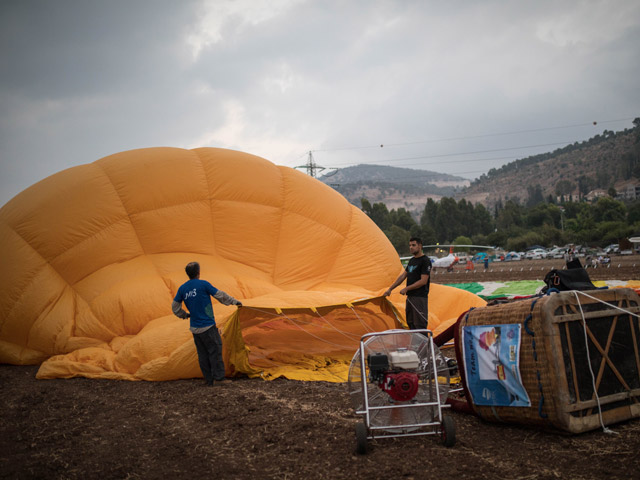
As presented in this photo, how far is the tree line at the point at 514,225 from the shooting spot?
63.4 metres

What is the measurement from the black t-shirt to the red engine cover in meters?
2.52

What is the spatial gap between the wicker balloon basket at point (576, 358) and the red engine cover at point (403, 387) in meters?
0.73

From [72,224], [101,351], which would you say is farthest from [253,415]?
[72,224]

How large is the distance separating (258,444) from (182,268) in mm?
4507

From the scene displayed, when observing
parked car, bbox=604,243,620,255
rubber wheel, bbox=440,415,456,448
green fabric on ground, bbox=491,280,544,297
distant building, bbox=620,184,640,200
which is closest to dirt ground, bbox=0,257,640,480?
rubber wheel, bbox=440,415,456,448

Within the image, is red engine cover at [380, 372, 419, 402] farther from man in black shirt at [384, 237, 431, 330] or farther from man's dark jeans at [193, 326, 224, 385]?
man's dark jeans at [193, 326, 224, 385]

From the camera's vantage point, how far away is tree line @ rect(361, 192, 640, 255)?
63375 mm

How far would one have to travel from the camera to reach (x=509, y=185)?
184m

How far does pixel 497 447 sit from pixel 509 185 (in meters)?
194

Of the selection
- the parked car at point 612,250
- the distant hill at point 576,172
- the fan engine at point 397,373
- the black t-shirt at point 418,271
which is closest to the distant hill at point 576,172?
the distant hill at point 576,172

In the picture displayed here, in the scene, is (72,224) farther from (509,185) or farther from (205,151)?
(509,185)

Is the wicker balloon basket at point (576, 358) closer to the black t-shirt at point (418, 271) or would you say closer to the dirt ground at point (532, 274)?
the black t-shirt at point (418, 271)

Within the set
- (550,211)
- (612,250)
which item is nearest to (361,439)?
(612,250)

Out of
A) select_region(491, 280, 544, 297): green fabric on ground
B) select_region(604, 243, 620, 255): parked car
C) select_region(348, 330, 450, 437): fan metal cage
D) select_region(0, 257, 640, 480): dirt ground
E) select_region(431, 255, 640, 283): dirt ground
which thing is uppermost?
select_region(348, 330, 450, 437): fan metal cage
